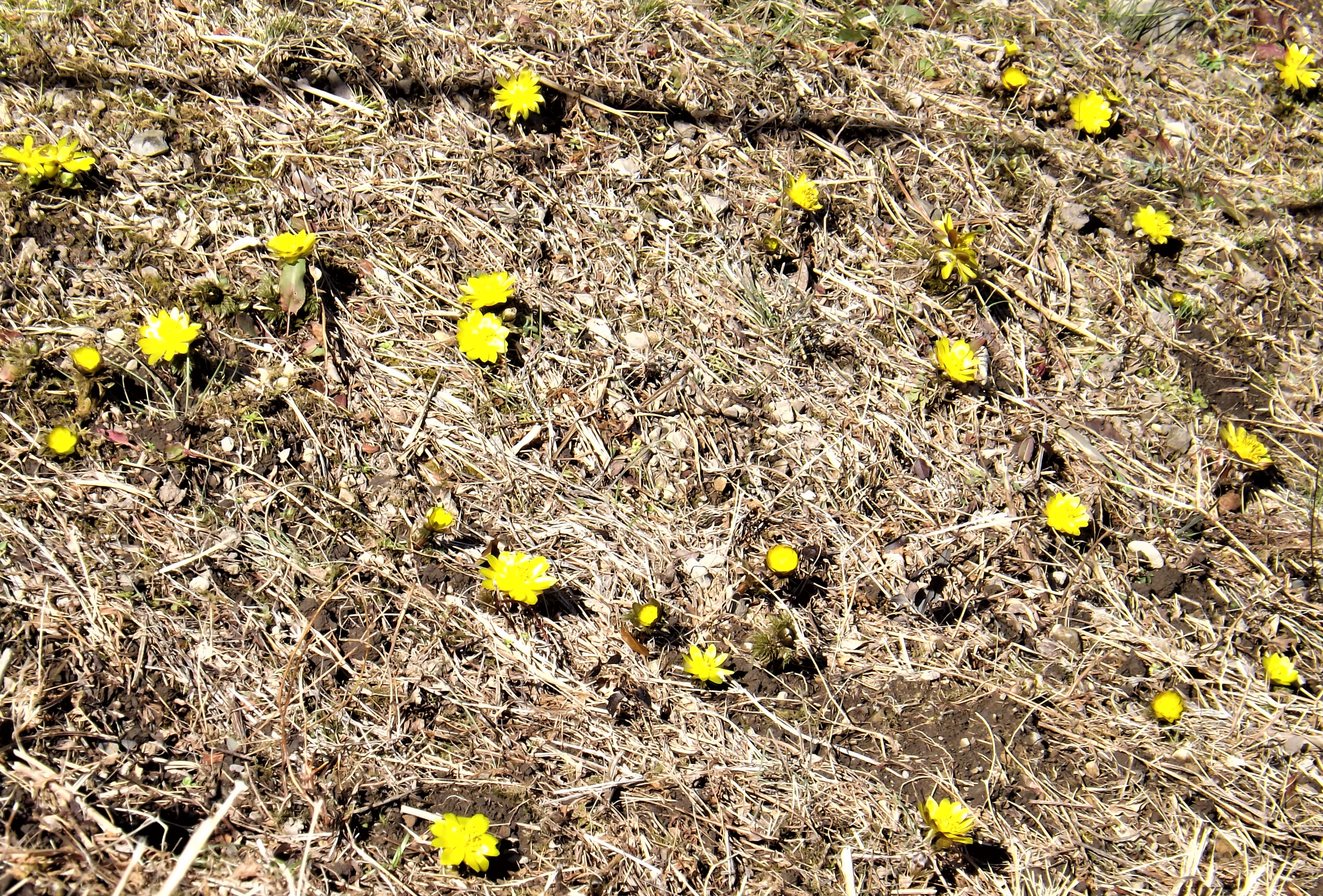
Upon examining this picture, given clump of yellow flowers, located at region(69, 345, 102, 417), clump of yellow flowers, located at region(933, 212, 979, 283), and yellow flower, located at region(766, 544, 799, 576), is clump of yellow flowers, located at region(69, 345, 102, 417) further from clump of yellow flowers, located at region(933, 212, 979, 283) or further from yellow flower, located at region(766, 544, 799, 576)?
clump of yellow flowers, located at region(933, 212, 979, 283)

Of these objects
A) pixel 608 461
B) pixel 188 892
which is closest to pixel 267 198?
pixel 608 461

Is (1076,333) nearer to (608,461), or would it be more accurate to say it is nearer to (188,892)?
(608,461)

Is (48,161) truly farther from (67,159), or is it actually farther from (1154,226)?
(1154,226)

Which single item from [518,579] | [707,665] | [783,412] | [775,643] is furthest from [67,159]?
[775,643]

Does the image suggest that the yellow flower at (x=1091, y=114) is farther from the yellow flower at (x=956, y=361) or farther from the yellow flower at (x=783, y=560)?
the yellow flower at (x=783, y=560)

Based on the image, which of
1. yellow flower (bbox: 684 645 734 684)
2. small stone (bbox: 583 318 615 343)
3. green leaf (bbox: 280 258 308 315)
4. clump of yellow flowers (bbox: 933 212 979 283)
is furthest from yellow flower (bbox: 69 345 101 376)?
clump of yellow flowers (bbox: 933 212 979 283)

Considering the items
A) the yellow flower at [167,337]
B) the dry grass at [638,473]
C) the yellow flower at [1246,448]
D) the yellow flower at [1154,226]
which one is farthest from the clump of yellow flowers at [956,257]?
the yellow flower at [167,337]
